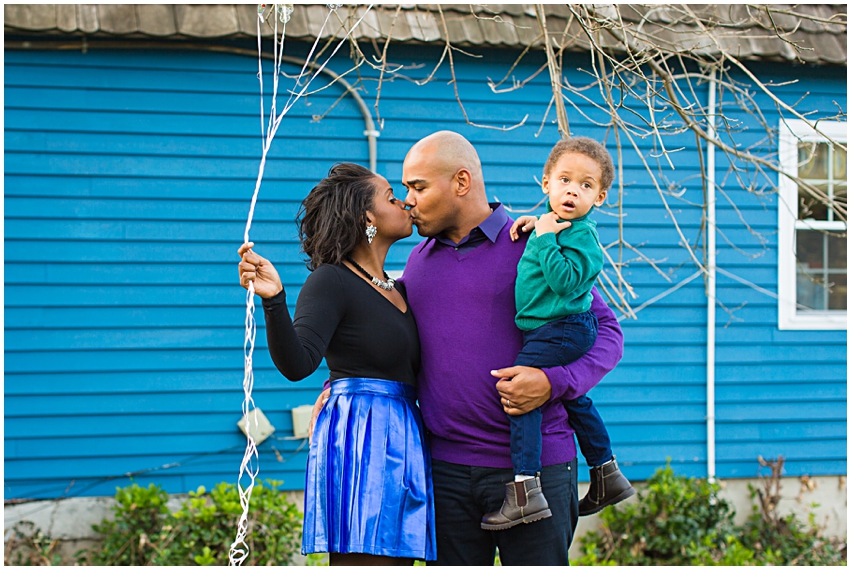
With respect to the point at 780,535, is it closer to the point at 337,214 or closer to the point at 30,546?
the point at 337,214

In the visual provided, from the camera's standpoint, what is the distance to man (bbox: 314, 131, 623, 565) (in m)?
2.13

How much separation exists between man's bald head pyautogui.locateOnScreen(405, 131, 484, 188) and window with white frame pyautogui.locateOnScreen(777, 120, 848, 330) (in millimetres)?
3786

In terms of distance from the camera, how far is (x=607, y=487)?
231cm

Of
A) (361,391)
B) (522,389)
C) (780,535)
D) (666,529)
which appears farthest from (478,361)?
(780,535)

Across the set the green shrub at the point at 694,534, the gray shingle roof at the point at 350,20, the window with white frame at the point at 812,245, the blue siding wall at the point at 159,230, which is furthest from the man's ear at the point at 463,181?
the window with white frame at the point at 812,245

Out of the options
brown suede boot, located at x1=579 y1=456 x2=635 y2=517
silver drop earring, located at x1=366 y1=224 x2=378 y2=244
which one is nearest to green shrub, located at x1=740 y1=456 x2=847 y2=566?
brown suede boot, located at x1=579 y1=456 x2=635 y2=517

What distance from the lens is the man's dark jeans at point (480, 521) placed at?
2127mm

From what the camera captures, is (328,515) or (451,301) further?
(451,301)

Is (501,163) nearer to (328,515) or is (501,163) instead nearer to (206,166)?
(206,166)

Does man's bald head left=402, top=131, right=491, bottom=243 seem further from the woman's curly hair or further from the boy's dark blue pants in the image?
the boy's dark blue pants

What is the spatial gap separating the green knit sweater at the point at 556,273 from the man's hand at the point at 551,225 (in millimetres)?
16

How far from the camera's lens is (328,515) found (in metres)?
2.05

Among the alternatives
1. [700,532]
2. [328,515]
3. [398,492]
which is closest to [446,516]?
[398,492]

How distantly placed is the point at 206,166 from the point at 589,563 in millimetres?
3457
